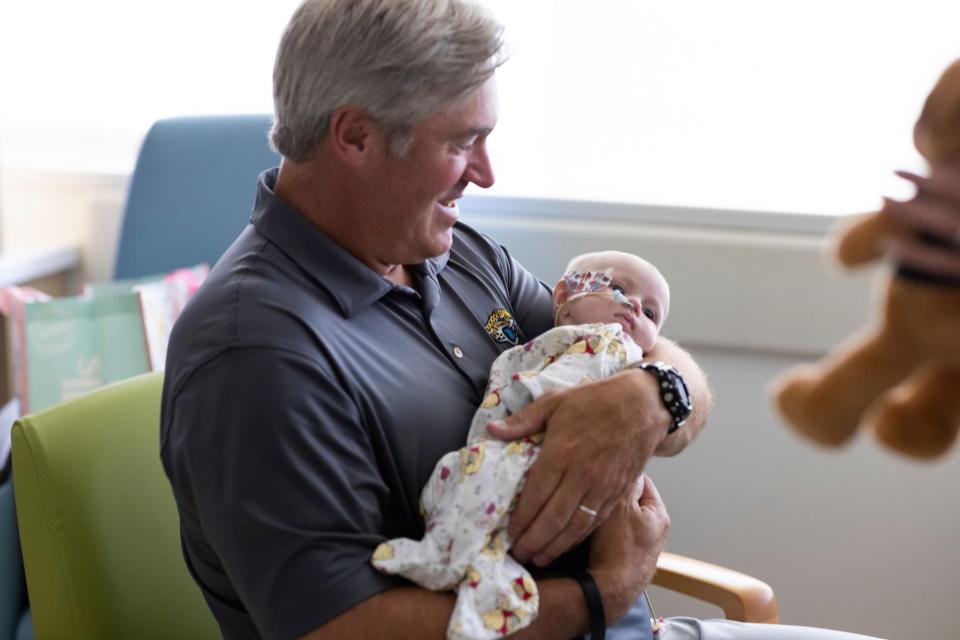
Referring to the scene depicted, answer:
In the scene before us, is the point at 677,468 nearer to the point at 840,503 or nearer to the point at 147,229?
the point at 840,503

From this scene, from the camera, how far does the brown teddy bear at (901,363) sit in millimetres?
569

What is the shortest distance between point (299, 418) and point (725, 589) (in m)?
0.86

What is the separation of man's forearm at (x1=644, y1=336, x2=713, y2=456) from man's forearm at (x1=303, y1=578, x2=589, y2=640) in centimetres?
33

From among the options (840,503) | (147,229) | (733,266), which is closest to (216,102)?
(147,229)

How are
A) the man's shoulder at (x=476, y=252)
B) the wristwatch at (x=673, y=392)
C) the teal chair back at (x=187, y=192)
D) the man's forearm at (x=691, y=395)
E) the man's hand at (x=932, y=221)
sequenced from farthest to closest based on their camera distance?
the teal chair back at (x=187, y=192) < the man's shoulder at (x=476, y=252) < the man's forearm at (x=691, y=395) < the wristwatch at (x=673, y=392) < the man's hand at (x=932, y=221)

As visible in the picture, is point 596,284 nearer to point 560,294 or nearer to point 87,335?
point 560,294

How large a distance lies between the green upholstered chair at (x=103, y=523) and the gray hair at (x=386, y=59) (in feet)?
1.71

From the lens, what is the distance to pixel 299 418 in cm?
129

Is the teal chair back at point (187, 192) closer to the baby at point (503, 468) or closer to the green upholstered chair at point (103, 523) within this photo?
the green upholstered chair at point (103, 523)

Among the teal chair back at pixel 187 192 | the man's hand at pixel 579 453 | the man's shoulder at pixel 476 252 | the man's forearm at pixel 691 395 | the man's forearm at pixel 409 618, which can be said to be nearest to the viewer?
the man's forearm at pixel 409 618

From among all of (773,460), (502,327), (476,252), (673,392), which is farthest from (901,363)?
(773,460)

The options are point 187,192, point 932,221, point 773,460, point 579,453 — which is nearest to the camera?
point 932,221

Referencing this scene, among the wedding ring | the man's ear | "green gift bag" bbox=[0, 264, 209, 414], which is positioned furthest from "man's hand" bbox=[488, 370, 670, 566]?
"green gift bag" bbox=[0, 264, 209, 414]

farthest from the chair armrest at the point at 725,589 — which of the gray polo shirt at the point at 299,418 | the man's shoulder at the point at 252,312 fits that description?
the man's shoulder at the point at 252,312
